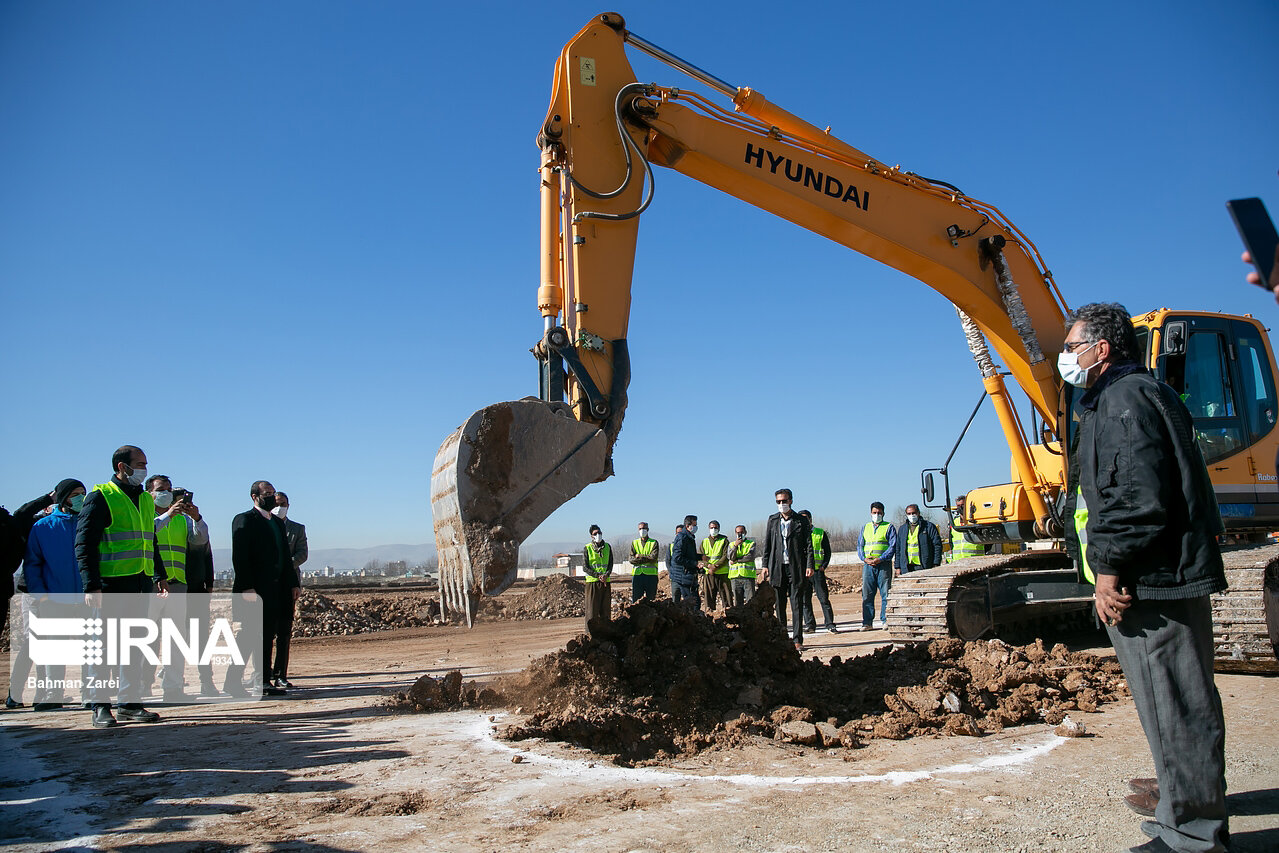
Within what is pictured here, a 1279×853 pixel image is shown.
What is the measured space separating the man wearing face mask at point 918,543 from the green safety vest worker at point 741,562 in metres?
2.41

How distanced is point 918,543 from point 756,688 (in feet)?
22.3

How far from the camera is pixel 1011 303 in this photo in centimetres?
760

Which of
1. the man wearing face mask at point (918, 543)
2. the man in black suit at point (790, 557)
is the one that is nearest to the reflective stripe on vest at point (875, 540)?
the man wearing face mask at point (918, 543)

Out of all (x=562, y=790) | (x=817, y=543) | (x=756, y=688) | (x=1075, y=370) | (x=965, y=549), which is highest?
(x=1075, y=370)

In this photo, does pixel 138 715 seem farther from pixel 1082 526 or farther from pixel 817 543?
pixel 817 543

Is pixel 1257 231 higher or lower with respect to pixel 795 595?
higher

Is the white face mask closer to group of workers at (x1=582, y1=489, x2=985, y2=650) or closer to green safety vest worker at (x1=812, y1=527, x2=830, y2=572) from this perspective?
group of workers at (x1=582, y1=489, x2=985, y2=650)

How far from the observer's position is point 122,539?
603 centimetres

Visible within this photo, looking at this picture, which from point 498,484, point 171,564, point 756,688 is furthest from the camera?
point 171,564

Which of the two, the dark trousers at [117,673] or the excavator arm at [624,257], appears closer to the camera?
the excavator arm at [624,257]

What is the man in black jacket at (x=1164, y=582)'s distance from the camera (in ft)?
9.41

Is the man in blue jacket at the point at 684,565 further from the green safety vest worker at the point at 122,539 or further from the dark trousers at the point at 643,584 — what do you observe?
the green safety vest worker at the point at 122,539

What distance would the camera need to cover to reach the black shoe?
6.11 meters

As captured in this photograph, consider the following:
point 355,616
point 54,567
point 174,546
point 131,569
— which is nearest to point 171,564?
point 174,546
